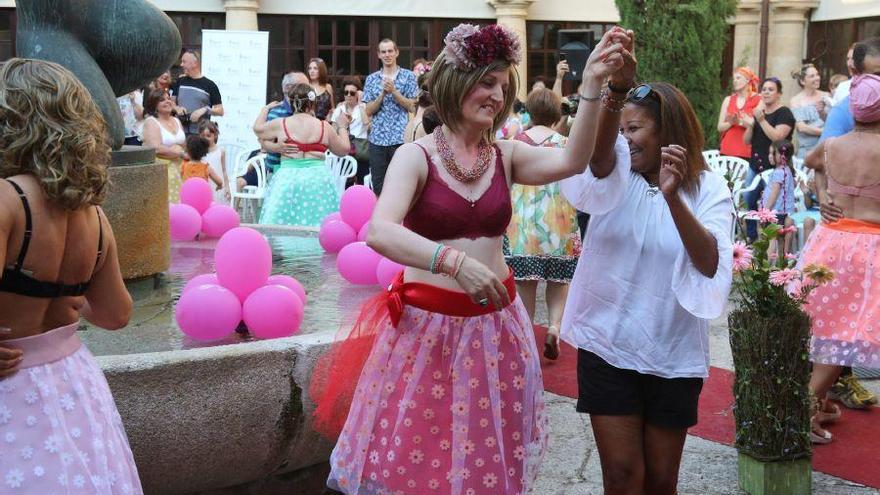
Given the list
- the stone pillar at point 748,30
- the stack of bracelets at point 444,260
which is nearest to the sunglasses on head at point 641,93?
the stack of bracelets at point 444,260

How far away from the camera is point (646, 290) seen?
3459 mm

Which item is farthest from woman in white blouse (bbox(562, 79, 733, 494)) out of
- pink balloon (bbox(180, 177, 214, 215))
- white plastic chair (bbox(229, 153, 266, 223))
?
white plastic chair (bbox(229, 153, 266, 223))

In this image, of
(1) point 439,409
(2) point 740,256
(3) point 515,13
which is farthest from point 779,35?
(1) point 439,409

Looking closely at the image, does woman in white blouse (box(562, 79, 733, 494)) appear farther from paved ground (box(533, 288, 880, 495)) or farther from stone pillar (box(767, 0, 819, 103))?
stone pillar (box(767, 0, 819, 103))

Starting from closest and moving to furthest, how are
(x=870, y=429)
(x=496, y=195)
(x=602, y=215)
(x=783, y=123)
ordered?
1. (x=496, y=195)
2. (x=602, y=215)
3. (x=870, y=429)
4. (x=783, y=123)

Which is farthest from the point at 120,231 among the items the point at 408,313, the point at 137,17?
the point at 408,313

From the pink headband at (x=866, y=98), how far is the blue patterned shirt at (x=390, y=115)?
6.30 m

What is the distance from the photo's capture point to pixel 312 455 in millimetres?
4145

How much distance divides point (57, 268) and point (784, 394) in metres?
2.93

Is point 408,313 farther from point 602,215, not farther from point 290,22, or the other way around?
point 290,22

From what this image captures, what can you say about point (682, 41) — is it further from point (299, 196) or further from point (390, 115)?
point (299, 196)

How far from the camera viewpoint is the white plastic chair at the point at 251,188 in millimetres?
11539

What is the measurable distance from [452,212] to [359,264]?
2.46m

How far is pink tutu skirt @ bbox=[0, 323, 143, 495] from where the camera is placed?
262 cm
